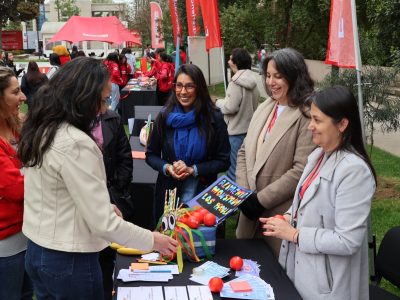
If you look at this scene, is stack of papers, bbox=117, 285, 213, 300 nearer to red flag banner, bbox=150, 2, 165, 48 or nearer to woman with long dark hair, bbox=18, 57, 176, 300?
woman with long dark hair, bbox=18, 57, 176, 300

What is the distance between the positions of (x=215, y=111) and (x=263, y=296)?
61.5 inches

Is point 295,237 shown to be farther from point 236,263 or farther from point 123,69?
point 123,69

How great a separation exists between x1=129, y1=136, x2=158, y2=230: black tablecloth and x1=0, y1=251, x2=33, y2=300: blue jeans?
1.71 m

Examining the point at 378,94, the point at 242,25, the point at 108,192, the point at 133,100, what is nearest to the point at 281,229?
the point at 108,192

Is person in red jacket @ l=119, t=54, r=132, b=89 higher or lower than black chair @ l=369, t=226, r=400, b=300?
higher

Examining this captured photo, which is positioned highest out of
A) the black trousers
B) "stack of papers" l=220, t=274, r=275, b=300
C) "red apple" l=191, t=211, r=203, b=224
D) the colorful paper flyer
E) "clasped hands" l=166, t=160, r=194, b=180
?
"clasped hands" l=166, t=160, r=194, b=180

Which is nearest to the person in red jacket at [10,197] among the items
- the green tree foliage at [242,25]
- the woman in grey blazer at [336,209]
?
the woman in grey blazer at [336,209]

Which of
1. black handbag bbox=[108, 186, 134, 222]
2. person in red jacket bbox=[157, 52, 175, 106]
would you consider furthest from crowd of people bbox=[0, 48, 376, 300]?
person in red jacket bbox=[157, 52, 175, 106]

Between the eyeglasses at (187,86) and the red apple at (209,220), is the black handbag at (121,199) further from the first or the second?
the red apple at (209,220)

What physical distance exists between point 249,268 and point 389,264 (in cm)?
109

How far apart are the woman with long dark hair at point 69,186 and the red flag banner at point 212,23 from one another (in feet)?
19.9

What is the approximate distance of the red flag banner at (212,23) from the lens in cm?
778

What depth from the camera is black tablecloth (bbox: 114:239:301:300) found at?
218 cm

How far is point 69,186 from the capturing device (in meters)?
1.82
